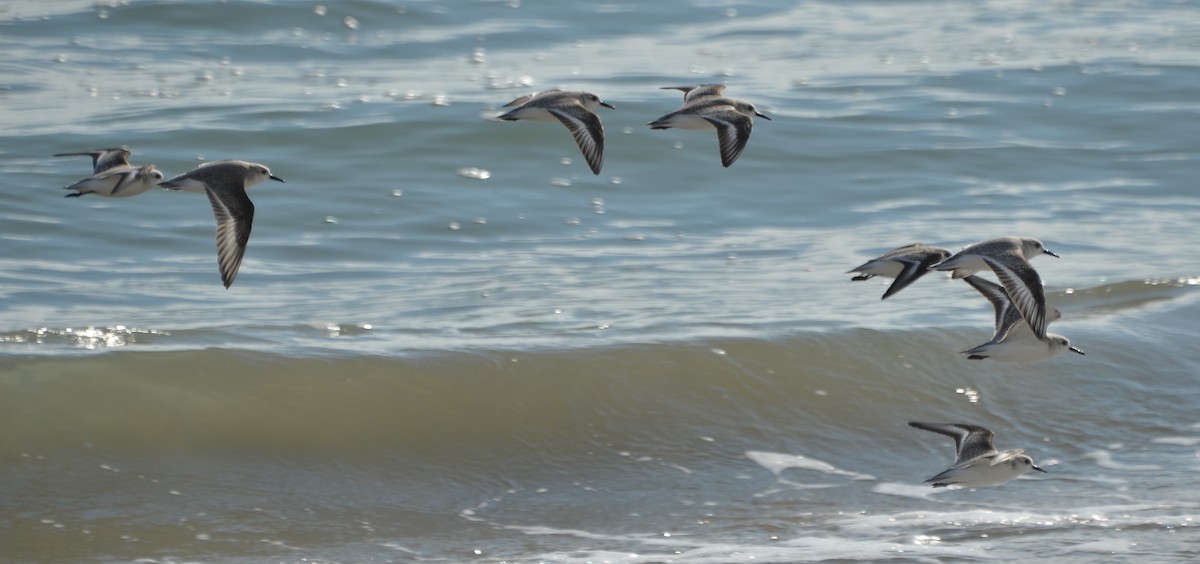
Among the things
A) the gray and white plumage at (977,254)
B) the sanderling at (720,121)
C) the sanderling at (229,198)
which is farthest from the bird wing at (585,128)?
the gray and white plumage at (977,254)

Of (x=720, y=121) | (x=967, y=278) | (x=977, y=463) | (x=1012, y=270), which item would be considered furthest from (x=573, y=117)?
(x=977, y=463)

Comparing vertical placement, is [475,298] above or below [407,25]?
below

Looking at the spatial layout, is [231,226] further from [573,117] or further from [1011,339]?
[1011,339]

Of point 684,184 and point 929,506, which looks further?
point 684,184

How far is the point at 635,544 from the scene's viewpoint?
5.78m

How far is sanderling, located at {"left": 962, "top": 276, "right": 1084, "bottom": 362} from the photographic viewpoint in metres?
5.47

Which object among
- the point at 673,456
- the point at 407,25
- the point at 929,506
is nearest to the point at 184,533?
the point at 673,456

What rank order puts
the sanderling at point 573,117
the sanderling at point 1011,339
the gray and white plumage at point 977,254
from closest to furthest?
1. the gray and white plumage at point 977,254
2. the sanderling at point 1011,339
3. the sanderling at point 573,117

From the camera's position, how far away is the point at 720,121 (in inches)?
227

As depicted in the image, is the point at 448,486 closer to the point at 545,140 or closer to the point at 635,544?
the point at 635,544

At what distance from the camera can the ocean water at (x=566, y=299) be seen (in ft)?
20.1

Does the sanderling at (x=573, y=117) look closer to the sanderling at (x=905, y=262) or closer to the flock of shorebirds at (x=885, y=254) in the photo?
the flock of shorebirds at (x=885, y=254)

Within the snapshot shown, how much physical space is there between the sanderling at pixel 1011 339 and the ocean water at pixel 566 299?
0.72 meters

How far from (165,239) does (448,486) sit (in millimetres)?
4432
